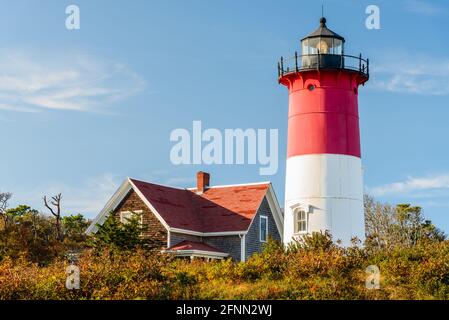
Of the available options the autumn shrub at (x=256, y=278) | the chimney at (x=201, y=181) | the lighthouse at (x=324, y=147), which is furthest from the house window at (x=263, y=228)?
the autumn shrub at (x=256, y=278)

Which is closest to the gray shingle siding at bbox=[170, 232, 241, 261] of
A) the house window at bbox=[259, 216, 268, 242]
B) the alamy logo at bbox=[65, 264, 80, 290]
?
the house window at bbox=[259, 216, 268, 242]

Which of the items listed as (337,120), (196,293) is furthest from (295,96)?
(196,293)

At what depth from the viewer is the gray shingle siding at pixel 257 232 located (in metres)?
38.1

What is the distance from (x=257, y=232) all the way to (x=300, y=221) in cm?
757

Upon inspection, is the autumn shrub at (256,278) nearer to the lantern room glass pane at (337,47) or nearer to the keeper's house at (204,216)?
the lantern room glass pane at (337,47)

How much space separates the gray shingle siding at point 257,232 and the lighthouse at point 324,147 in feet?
19.3

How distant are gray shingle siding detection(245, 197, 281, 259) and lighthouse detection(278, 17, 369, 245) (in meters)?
5.88

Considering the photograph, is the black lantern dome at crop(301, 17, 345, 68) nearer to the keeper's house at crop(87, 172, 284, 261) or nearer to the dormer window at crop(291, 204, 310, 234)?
the dormer window at crop(291, 204, 310, 234)

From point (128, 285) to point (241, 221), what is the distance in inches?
740

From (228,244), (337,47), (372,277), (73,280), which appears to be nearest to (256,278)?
(372,277)

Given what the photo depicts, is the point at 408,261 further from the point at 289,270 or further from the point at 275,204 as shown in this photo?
the point at 275,204

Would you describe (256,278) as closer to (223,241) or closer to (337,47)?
(337,47)

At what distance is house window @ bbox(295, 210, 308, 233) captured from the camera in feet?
103

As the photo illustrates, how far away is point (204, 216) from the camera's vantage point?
39781 mm
